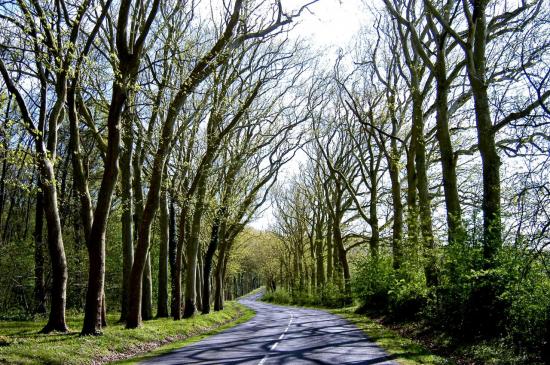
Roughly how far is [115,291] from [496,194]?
114 ft

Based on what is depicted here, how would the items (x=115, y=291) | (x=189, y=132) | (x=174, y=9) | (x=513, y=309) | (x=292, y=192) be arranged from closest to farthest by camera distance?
1. (x=513, y=309)
2. (x=174, y=9)
3. (x=189, y=132)
4. (x=115, y=291)
5. (x=292, y=192)

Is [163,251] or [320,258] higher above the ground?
[163,251]

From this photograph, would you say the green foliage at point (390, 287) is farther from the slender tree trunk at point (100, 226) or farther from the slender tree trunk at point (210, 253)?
the slender tree trunk at point (100, 226)

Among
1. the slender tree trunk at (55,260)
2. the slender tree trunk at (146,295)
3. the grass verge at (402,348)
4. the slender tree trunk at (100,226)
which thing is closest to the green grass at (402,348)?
the grass verge at (402,348)

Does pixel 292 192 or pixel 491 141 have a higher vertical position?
pixel 292 192

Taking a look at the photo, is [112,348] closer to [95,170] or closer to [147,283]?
[147,283]

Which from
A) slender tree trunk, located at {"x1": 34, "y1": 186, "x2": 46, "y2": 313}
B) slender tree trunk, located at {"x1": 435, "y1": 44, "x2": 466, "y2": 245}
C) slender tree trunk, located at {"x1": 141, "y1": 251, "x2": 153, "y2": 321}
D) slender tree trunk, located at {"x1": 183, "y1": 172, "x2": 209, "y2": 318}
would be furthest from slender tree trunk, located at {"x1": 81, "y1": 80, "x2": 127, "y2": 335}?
slender tree trunk, located at {"x1": 34, "y1": 186, "x2": 46, "y2": 313}

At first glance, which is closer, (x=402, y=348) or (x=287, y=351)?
(x=287, y=351)

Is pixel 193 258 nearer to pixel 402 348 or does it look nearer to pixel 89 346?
pixel 89 346

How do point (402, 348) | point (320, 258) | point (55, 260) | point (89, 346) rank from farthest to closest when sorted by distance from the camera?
point (320, 258) → point (55, 260) → point (402, 348) → point (89, 346)

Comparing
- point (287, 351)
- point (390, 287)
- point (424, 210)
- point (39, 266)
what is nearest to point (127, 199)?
point (287, 351)

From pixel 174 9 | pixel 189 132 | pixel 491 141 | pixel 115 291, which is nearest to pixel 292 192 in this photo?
pixel 115 291

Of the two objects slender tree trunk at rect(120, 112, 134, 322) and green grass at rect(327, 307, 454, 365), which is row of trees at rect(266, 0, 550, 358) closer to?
green grass at rect(327, 307, 454, 365)

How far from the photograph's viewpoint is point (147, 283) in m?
23.3
